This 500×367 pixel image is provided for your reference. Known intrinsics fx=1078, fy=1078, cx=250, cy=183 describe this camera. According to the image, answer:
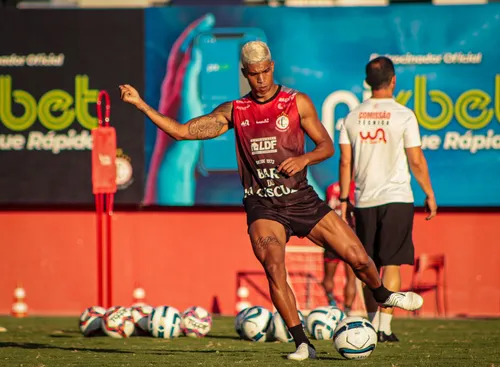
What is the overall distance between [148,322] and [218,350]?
1.62 metres

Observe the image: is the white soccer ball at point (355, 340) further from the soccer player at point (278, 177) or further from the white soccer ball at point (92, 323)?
the white soccer ball at point (92, 323)

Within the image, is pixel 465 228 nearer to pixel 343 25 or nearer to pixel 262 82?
pixel 343 25

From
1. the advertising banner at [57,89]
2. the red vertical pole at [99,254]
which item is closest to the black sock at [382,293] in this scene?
the red vertical pole at [99,254]

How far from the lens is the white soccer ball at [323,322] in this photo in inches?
416

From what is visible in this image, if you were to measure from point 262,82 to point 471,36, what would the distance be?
8695 millimetres

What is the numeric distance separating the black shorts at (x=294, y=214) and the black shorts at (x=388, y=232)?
1593 mm

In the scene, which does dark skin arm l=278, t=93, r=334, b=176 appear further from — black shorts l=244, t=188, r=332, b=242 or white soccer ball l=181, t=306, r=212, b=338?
white soccer ball l=181, t=306, r=212, b=338

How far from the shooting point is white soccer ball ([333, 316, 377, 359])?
837 centimetres

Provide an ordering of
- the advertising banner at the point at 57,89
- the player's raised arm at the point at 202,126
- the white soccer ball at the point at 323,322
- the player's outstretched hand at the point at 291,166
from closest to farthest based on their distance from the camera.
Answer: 1. the player's outstretched hand at the point at 291,166
2. the player's raised arm at the point at 202,126
3. the white soccer ball at the point at 323,322
4. the advertising banner at the point at 57,89

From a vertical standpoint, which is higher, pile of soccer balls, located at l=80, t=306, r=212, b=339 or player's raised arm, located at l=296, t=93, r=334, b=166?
player's raised arm, located at l=296, t=93, r=334, b=166

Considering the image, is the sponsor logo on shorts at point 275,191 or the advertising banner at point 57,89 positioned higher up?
the advertising banner at point 57,89

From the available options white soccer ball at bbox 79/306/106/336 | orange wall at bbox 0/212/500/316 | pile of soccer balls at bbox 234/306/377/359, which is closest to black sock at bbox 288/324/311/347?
pile of soccer balls at bbox 234/306/377/359

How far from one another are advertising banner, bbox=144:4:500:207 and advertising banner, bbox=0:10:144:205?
54 cm

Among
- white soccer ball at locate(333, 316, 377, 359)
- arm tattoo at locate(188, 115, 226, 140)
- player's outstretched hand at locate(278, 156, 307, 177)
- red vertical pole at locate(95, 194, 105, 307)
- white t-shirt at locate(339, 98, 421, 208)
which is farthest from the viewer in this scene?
red vertical pole at locate(95, 194, 105, 307)
